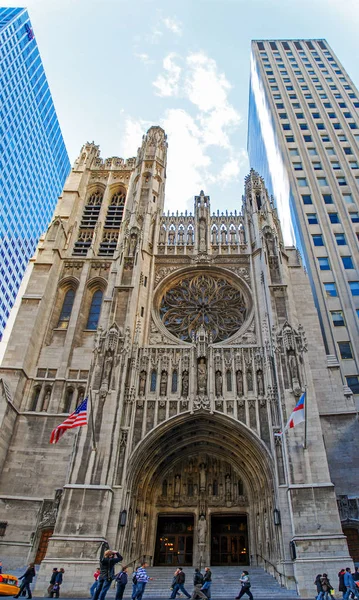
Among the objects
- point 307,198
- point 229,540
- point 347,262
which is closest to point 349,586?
point 229,540

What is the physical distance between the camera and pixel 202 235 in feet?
111

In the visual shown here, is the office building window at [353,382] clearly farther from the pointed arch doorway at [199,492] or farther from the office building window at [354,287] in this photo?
the pointed arch doorway at [199,492]

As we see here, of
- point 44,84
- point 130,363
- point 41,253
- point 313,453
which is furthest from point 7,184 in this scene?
point 313,453

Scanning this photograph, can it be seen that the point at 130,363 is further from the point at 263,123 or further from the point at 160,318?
the point at 263,123

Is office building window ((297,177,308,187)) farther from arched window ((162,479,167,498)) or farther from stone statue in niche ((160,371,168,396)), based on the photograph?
arched window ((162,479,167,498))

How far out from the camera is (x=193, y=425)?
76.6ft

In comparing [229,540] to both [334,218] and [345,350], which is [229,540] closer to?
[345,350]

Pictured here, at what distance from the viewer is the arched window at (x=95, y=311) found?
3036 cm

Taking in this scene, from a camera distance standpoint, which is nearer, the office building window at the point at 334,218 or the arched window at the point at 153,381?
the arched window at the point at 153,381

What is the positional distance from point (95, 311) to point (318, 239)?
20.4 metres

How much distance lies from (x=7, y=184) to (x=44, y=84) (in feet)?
94.4

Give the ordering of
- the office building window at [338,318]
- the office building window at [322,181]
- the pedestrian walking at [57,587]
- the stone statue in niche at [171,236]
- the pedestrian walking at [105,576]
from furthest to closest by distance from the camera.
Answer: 1. the office building window at [322,181]
2. the stone statue in niche at [171,236]
3. the office building window at [338,318]
4. the pedestrian walking at [57,587]
5. the pedestrian walking at [105,576]

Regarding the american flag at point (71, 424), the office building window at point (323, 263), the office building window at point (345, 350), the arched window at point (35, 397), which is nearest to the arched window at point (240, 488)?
the american flag at point (71, 424)

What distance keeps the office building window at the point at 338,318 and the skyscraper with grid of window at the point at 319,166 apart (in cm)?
4
